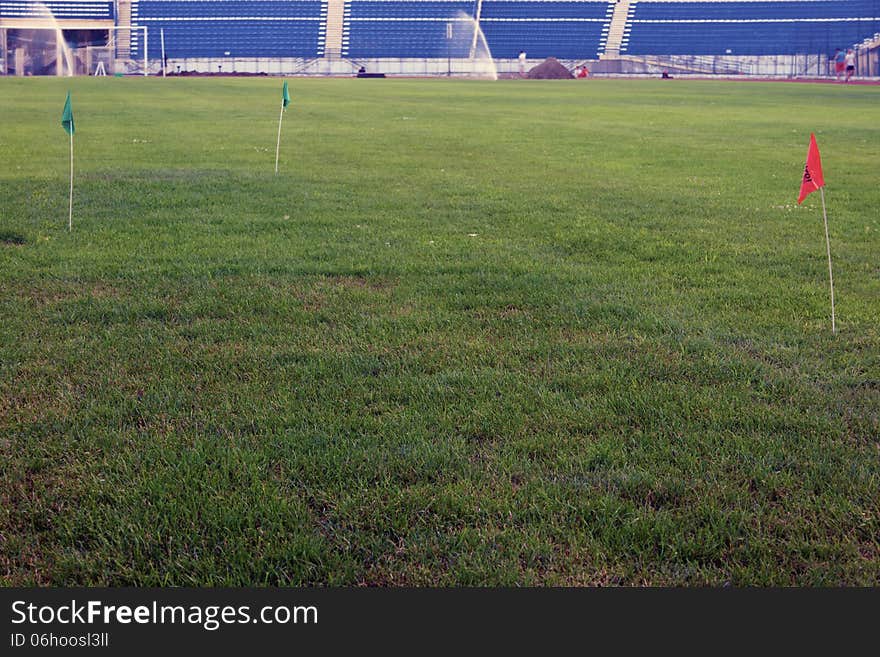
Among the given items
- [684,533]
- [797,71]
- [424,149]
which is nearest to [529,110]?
[424,149]

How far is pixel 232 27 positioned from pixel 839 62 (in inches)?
1928

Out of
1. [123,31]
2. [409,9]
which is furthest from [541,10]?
[123,31]

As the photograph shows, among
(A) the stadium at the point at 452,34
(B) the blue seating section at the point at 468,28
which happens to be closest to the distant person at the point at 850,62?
(A) the stadium at the point at 452,34

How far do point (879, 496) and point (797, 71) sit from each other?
78.4 metres

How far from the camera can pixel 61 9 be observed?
247ft

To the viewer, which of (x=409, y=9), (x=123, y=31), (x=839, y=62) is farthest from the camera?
(x=409, y=9)

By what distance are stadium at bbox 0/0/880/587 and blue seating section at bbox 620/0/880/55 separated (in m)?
68.5

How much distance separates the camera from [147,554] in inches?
129

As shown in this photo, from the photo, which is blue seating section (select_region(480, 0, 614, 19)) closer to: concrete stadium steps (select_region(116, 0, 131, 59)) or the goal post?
the goal post

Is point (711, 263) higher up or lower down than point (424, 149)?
lower down

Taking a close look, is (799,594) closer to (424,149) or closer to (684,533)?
(684,533)

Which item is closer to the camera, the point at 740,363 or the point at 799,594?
the point at 799,594

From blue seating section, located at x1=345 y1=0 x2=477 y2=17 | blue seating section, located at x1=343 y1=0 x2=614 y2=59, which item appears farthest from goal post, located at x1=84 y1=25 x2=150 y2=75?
blue seating section, located at x1=345 y1=0 x2=477 y2=17

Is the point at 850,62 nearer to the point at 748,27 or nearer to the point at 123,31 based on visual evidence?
the point at 748,27
